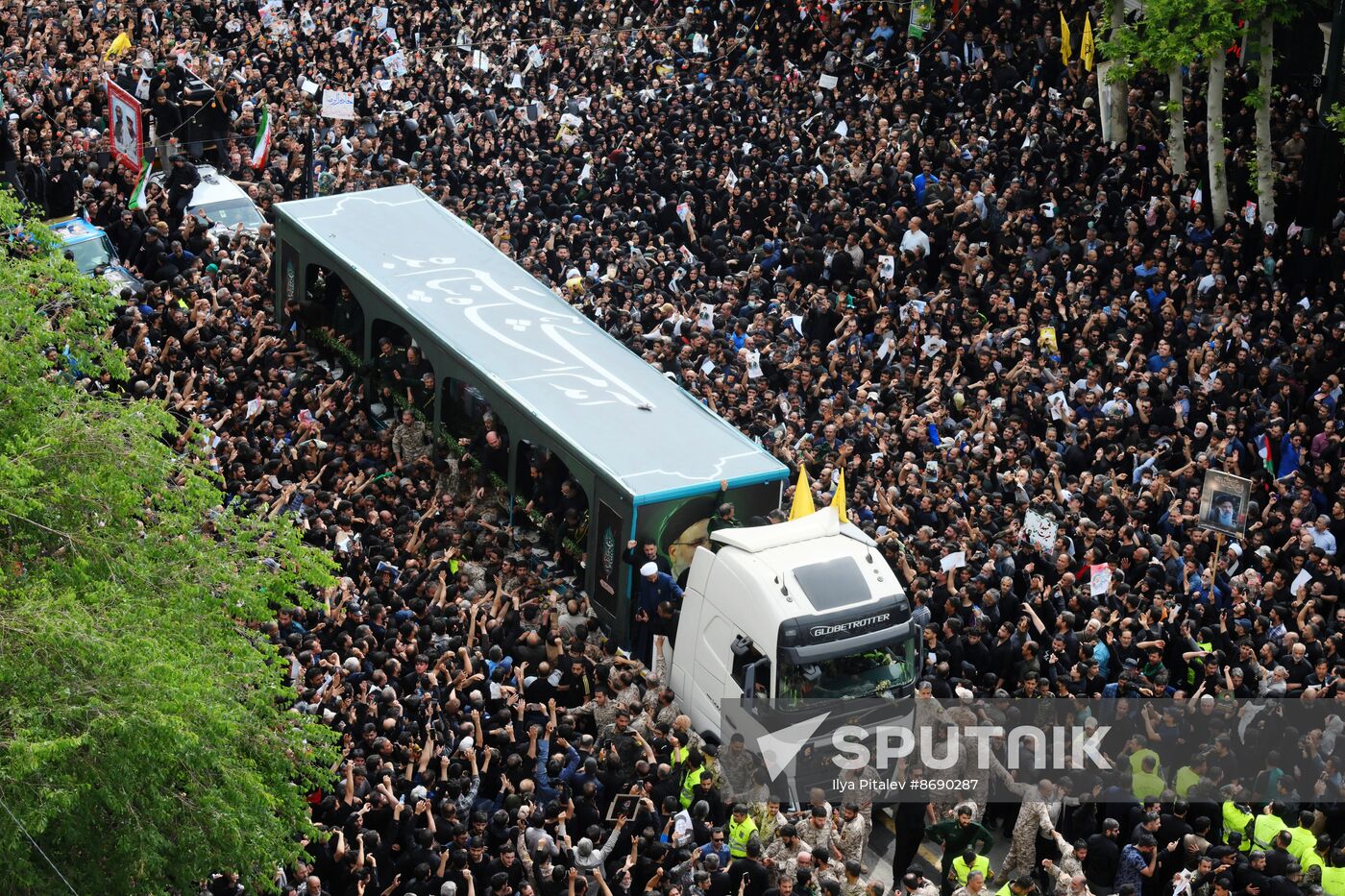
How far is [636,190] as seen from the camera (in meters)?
30.1

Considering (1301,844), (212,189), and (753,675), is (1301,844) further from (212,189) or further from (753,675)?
(212,189)

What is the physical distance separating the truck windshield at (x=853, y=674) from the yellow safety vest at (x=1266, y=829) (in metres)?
3.36

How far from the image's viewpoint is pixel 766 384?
23.5 metres

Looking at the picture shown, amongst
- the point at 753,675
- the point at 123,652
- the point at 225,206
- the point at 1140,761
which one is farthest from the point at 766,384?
the point at 123,652

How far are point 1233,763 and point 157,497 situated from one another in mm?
9364

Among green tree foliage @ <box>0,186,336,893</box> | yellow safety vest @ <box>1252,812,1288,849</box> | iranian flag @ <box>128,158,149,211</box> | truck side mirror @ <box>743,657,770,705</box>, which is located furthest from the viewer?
iranian flag @ <box>128,158,149,211</box>

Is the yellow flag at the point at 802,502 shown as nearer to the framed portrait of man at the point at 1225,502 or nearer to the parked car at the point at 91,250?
the framed portrait of man at the point at 1225,502

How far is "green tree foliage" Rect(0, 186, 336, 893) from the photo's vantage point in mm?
11656

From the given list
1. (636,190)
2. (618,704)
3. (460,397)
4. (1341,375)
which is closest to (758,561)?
(618,704)

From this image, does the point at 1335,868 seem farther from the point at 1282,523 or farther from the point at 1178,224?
the point at 1178,224

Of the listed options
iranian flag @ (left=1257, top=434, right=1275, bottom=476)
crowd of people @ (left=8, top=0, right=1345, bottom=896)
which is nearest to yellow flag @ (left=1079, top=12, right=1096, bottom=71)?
crowd of people @ (left=8, top=0, right=1345, bottom=896)

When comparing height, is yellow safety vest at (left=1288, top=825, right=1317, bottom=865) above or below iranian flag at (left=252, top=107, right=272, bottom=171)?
below

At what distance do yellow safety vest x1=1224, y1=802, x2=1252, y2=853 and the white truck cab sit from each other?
3025mm

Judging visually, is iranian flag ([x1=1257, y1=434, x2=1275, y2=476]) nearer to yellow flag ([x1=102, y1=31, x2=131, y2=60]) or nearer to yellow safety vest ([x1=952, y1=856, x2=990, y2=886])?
yellow safety vest ([x1=952, y1=856, x2=990, y2=886])
